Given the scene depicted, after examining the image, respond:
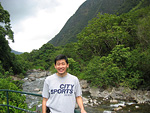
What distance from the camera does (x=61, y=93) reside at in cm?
182

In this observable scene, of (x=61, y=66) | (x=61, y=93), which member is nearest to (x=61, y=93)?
(x=61, y=93)

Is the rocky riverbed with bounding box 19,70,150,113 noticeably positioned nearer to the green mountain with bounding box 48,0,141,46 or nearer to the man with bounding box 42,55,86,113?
the man with bounding box 42,55,86,113

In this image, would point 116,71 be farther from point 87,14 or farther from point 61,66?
point 87,14

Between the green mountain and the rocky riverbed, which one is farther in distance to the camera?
the green mountain

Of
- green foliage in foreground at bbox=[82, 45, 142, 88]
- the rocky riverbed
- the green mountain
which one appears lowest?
the rocky riverbed

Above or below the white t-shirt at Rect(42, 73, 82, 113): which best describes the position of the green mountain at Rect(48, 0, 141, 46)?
above

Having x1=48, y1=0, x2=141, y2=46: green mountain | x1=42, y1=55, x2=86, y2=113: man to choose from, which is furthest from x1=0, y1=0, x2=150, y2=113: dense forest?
x1=48, y1=0, x2=141, y2=46: green mountain

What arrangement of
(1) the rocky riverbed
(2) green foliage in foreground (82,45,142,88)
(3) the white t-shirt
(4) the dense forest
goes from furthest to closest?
1. (2) green foliage in foreground (82,45,142,88)
2. (4) the dense forest
3. (1) the rocky riverbed
4. (3) the white t-shirt

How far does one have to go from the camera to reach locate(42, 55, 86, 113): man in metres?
1.81

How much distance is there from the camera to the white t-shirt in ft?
5.93

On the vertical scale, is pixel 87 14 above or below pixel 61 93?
above

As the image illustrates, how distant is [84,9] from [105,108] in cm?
16214

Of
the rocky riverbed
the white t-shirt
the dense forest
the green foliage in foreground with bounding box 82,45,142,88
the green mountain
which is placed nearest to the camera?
the white t-shirt

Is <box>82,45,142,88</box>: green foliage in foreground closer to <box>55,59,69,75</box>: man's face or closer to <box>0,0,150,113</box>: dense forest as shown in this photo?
A: <box>0,0,150,113</box>: dense forest
